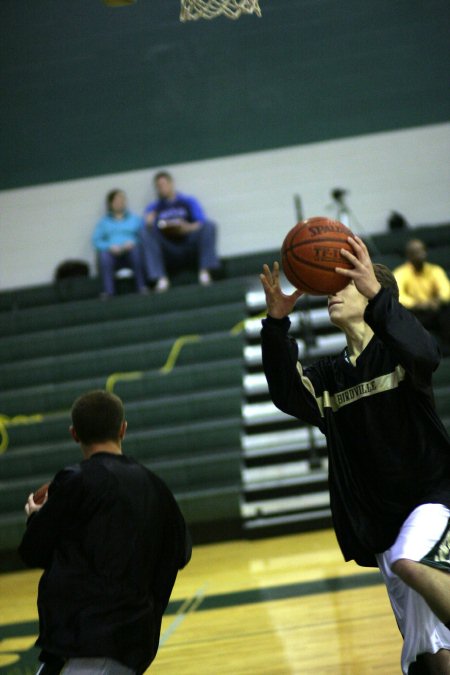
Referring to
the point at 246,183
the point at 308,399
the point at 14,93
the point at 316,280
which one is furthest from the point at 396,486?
the point at 14,93

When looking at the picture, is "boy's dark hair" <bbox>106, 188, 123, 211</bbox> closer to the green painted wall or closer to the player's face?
the green painted wall

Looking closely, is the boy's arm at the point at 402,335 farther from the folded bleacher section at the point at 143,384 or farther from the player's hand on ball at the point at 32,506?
the folded bleacher section at the point at 143,384

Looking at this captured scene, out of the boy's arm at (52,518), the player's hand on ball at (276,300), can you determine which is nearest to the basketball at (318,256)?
the player's hand on ball at (276,300)

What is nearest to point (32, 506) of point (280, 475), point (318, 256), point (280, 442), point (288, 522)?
point (318, 256)

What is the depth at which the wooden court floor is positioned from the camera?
4664 millimetres

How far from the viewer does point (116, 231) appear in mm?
11461

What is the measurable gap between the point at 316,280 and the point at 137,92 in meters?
8.76

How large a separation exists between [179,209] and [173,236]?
0.32 m

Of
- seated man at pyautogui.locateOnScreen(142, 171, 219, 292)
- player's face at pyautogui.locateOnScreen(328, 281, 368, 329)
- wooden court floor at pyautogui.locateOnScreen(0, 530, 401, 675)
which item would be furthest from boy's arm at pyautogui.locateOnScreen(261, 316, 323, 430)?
seated man at pyautogui.locateOnScreen(142, 171, 219, 292)

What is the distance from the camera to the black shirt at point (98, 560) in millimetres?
3145

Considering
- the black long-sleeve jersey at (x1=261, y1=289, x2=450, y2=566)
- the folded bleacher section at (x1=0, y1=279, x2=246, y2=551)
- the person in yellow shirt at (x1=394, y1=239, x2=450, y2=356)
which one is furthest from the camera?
the person in yellow shirt at (x1=394, y1=239, x2=450, y2=356)

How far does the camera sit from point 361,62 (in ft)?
37.9

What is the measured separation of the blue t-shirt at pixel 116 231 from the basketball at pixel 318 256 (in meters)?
7.91

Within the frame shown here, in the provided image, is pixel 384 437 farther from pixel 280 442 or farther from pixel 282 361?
pixel 280 442
